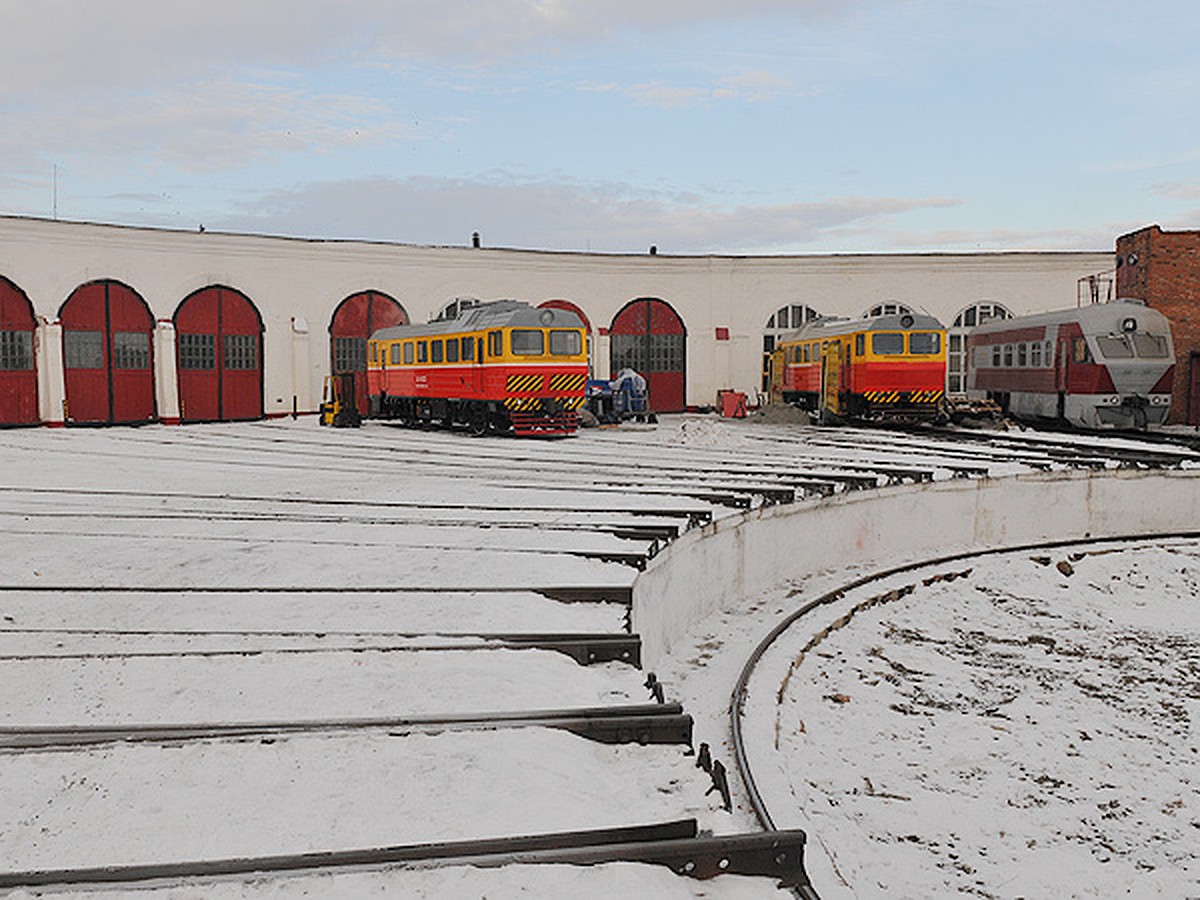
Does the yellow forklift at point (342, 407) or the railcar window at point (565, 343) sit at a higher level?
the railcar window at point (565, 343)

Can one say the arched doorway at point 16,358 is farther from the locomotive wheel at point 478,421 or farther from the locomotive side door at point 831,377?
the locomotive side door at point 831,377

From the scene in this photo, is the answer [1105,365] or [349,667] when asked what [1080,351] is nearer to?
[1105,365]

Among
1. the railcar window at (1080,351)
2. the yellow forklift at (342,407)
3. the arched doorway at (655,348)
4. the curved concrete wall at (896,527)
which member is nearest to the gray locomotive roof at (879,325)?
the railcar window at (1080,351)

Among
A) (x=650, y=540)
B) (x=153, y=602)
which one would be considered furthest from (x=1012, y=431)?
(x=153, y=602)

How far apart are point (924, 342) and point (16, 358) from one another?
22.6 m

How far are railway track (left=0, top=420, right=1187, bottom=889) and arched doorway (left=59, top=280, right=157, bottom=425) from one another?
46.8ft

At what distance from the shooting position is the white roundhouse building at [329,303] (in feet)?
81.1

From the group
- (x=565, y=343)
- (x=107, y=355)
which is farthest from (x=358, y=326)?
(x=565, y=343)

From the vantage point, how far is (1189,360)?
24.0m

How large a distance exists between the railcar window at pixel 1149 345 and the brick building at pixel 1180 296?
14.0 ft

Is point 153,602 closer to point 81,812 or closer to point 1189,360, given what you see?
point 81,812

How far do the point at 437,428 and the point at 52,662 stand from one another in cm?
1866

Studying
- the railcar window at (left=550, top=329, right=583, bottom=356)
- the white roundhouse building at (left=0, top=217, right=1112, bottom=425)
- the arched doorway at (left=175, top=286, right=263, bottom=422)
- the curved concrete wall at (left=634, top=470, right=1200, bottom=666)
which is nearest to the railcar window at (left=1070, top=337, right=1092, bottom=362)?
the curved concrete wall at (left=634, top=470, right=1200, bottom=666)

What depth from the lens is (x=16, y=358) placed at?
24.3 meters
